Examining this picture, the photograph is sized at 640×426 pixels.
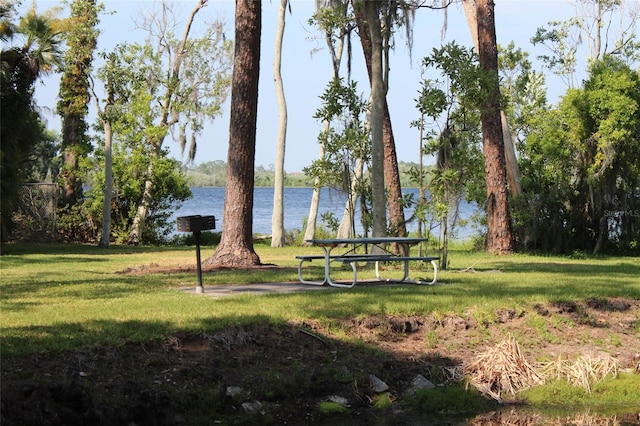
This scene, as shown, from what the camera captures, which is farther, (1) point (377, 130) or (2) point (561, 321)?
(1) point (377, 130)

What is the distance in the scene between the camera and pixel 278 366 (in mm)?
9203

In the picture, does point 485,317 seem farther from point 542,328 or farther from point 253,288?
point 253,288

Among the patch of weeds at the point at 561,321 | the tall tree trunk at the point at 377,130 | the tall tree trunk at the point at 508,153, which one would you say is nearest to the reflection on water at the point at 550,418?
the patch of weeds at the point at 561,321

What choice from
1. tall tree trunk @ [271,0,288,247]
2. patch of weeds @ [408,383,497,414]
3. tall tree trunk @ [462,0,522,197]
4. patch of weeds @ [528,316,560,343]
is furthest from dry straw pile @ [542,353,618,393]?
tall tree trunk @ [271,0,288,247]

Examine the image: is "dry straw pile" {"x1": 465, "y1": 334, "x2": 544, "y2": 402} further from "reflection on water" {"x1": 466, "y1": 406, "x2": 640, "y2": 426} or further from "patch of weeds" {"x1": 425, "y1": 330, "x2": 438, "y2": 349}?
"patch of weeds" {"x1": 425, "y1": 330, "x2": 438, "y2": 349}

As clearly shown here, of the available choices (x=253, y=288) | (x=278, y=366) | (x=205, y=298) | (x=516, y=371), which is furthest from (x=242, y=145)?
(x=516, y=371)

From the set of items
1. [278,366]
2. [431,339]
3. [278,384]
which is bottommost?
[278,384]

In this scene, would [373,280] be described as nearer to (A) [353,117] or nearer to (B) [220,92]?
(A) [353,117]

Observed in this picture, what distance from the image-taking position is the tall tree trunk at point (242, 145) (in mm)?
17062

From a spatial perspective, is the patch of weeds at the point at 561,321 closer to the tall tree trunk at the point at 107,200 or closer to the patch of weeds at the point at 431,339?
the patch of weeds at the point at 431,339

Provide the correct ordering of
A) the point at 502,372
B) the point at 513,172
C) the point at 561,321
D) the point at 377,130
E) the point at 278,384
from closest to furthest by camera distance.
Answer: the point at 278,384 < the point at 502,372 < the point at 561,321 < the point at 377,130 < the point at 513,172

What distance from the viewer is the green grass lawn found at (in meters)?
9.31

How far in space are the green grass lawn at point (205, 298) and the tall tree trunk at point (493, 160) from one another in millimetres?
4080

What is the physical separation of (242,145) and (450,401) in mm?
9216
